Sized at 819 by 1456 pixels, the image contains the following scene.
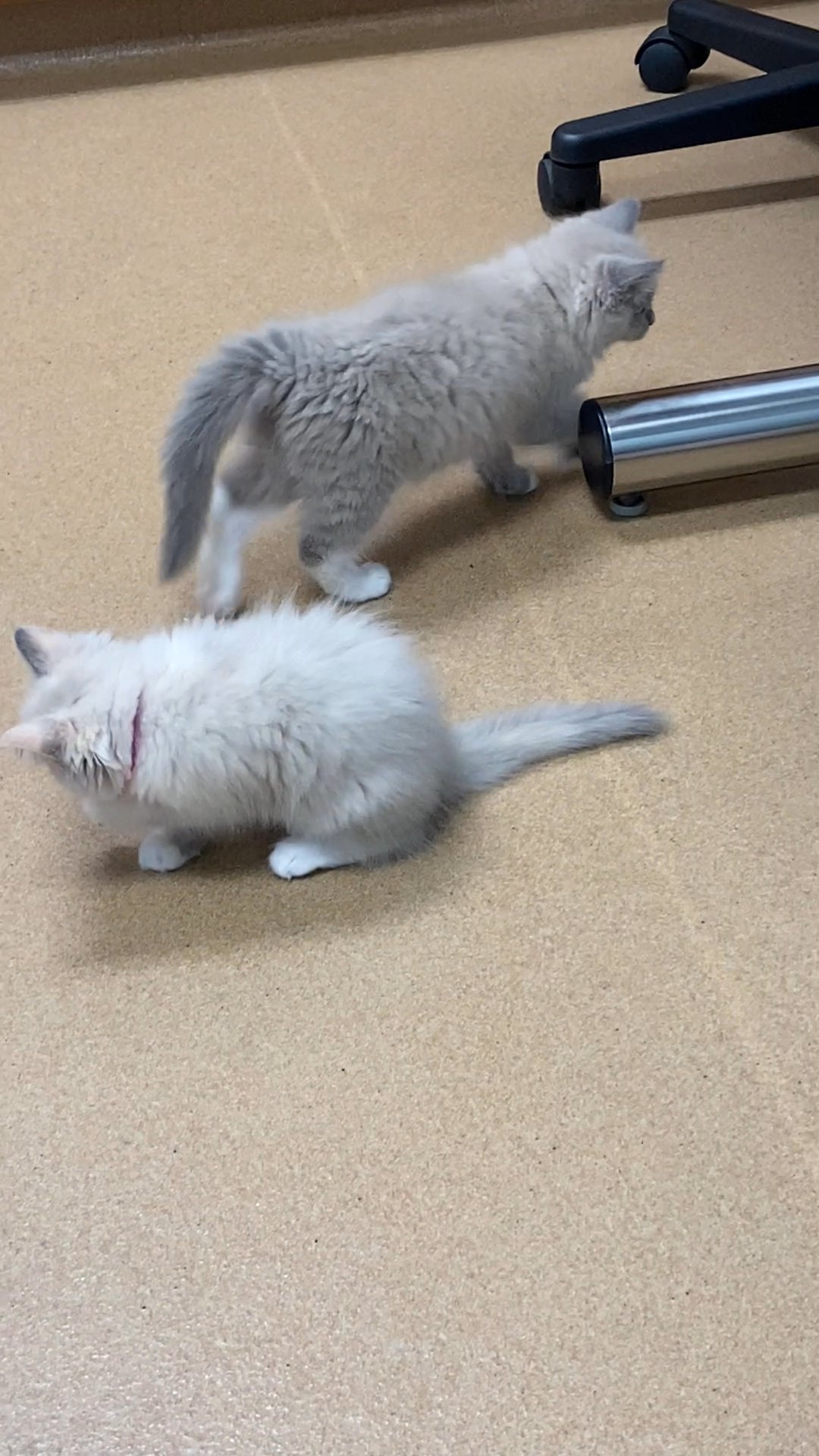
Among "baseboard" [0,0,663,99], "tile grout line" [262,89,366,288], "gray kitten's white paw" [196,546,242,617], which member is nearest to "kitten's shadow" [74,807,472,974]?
"gray kitten's white paw" [196,546,242,617]

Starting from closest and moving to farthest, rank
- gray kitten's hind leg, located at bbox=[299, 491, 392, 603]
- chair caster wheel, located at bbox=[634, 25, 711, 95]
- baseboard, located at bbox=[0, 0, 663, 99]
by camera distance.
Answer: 1. gray kitten's hind leg, located at bbox=[299, 491, 392, 603]
2. chair caster wheel, located at bbox=[634, 25, 711, 95]
3. baseboard, located at bbox=[0, 0, 663, 99]

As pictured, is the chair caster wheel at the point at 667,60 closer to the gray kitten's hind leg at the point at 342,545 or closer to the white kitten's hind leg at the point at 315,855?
the gray kitten's hind leg at the point at 342,545

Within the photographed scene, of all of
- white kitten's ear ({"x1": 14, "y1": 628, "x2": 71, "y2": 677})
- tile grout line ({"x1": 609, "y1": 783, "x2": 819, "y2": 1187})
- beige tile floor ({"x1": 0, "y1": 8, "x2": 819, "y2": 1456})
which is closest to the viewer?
beige tile floor ({"x1": 0, "y1": 8, "x2": 819, "y2": 1456})

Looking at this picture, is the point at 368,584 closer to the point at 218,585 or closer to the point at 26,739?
the point at 218,585

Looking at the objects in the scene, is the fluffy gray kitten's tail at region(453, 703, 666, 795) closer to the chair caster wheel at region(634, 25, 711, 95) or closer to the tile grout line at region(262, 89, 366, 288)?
the tile grout line at region(262, 89, 366, 288)

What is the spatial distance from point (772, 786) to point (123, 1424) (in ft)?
2.64

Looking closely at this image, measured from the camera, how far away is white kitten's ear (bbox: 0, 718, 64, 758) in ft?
3.21

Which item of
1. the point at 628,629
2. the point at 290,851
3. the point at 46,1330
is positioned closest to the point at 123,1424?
the point at 46,1330

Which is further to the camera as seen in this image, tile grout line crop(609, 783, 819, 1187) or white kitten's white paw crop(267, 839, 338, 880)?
white kitten's white paw crop(267, 839, 338, 880)

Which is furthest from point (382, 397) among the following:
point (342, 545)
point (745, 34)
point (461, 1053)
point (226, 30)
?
point (226, 30)

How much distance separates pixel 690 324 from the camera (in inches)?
70.9

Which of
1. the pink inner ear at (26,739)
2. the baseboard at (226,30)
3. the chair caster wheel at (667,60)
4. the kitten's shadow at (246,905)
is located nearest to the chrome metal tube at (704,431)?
the kitten's shadow at (246,905)

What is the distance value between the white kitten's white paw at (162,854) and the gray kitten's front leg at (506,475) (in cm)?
66

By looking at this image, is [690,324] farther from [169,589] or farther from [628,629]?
[169,589]
